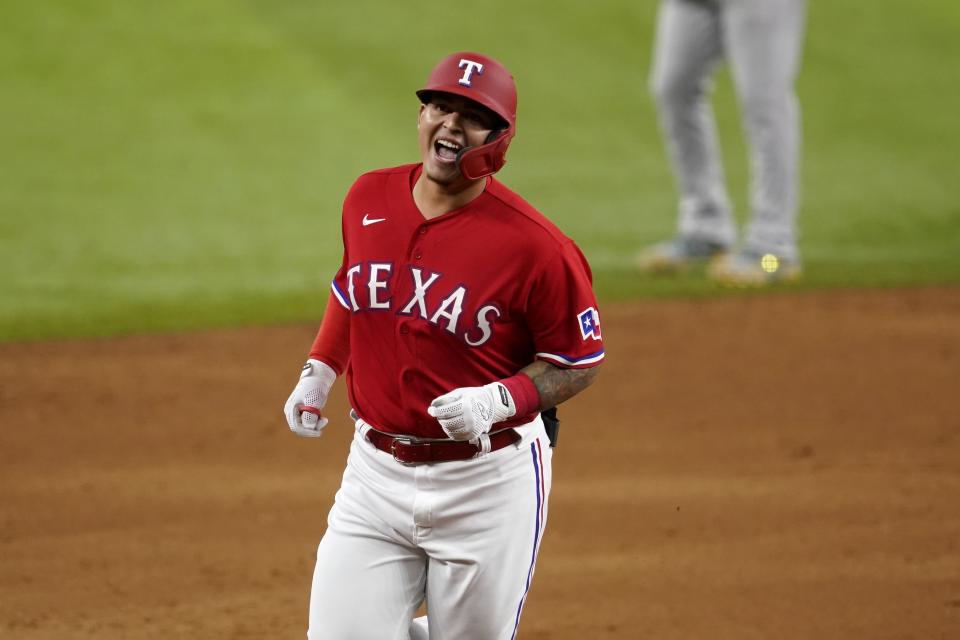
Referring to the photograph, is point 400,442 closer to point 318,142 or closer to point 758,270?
point 758,270

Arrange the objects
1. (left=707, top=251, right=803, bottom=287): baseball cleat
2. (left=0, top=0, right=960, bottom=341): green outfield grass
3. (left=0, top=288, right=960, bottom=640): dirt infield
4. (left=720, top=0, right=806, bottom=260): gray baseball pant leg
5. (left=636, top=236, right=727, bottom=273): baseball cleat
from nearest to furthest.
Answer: (left=0, top=288, right=960, bottom=640): dirt infield < (left=720, top=0, right=806, bottom=260): gray baseball pant leg < (left=707, top=251, right=803, bottom=287): baseball cleat < (left=0, top=0, right=960, bottom=341): green outfield grass < (left=636, top=236, right=727, bottom=273): baseball cleat

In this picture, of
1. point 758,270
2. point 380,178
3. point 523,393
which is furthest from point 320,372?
point 758,270

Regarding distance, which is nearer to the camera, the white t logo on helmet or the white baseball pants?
the white t logo on helmet

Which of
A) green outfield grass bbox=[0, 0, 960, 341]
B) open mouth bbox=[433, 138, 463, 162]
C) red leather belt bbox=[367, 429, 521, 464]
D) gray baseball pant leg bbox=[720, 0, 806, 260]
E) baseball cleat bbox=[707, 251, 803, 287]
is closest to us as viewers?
open mouth bbox=[433, 138, 463, 162]

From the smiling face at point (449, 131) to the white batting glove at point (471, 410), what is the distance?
0.51m

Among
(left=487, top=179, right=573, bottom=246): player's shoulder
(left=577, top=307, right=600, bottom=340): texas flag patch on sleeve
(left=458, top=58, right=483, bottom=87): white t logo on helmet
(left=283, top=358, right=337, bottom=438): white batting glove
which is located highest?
(left=458, top=58, right=483, bottom=87): white t logo on helmet

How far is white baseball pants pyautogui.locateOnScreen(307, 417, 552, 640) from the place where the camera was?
359 cm

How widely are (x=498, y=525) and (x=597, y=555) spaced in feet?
6.68

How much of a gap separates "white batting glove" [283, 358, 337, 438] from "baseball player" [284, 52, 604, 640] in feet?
0.55

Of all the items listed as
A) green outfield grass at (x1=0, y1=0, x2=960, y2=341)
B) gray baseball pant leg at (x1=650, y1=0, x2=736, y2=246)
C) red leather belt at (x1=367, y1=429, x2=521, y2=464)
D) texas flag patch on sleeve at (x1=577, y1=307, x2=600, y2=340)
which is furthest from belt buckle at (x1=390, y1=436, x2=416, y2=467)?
gray baseball pant leg at (x1=650, y1=0, x2=736, y2=246)

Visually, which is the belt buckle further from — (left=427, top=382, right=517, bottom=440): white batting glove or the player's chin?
the player's chin

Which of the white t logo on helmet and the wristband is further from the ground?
the white t logo on helmet

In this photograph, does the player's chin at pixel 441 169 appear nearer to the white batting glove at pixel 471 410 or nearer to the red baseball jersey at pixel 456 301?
the red baseball jersey at pixel 456 301

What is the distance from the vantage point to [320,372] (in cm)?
390
